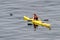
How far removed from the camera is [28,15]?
3766 cm

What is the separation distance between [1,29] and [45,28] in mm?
4359

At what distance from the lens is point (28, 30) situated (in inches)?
1286

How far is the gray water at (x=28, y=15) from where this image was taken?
31.4 metres

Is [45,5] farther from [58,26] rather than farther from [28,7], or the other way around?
[58,26]

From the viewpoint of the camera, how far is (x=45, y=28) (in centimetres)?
3288

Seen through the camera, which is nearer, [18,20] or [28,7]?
[18,20]

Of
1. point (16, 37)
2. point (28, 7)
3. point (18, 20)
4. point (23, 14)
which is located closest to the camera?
point (16, 37)

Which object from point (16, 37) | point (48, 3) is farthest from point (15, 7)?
point (16, 37)

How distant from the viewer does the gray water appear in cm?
3141

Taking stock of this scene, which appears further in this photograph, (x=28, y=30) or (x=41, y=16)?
(x=41, y=16)

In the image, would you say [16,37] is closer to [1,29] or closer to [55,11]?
[1,29]

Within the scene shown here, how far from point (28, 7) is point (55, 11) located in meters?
4.11

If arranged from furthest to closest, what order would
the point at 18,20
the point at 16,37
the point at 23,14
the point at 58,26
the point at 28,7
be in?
the point at 28,7
the point at 23,14
the point at 18,20
the point at 58,26
the point at 16,37

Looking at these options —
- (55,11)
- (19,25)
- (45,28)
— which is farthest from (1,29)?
(55,11)
